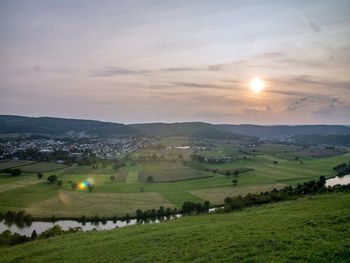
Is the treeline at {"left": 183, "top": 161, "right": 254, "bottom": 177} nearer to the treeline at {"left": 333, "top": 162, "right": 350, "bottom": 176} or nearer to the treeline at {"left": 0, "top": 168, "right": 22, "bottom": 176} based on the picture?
the treeline at {"left": 333, "top": 162, "right": 350, "bottom": 176}

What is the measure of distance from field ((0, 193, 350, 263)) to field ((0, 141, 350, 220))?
2264 inches

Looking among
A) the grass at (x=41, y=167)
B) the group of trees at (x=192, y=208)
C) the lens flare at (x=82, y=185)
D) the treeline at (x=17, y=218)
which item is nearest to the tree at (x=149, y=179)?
the lens flare at (x=82, y=185)

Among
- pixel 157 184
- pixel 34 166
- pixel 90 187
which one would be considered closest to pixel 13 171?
pixel 34 166

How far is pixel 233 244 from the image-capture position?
20.7 meters

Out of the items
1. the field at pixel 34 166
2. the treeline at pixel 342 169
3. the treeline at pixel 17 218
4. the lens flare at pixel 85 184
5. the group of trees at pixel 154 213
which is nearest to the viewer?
the treeline at pixel 17 218

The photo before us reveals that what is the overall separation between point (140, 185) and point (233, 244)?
98593mm

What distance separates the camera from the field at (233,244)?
17844 millimetres

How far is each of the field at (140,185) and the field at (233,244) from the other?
189 feet

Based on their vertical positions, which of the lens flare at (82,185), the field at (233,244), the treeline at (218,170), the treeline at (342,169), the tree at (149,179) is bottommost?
Result: the lens flare at (82,185)

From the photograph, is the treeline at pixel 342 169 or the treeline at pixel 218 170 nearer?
the treeline at pixel 218 170

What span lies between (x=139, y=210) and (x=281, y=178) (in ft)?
216

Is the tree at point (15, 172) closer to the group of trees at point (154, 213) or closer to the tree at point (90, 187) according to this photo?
the tree at point (90, 187)

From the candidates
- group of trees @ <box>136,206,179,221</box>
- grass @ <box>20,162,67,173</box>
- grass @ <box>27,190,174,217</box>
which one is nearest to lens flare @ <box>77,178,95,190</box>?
grass @ <box>27,190,174,217</box>

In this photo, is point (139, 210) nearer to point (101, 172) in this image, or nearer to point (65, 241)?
point (65, 241)
